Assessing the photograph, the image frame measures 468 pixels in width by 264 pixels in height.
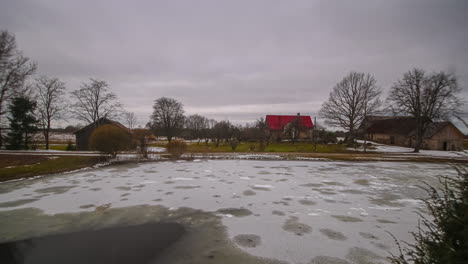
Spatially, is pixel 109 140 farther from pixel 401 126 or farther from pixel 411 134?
pixel 401 126

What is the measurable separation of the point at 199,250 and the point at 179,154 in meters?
16.7

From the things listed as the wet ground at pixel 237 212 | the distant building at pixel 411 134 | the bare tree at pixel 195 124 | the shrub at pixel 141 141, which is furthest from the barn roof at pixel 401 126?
the bare tree at pixel 195 124

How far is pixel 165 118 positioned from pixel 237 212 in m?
43.8

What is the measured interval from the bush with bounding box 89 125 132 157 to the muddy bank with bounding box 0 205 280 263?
11654 mm

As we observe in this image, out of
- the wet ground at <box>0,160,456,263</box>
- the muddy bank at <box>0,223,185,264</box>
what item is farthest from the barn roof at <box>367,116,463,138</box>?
the muddy bank at <box>0,223,185,264</box>

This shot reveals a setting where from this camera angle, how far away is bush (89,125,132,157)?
18.0m

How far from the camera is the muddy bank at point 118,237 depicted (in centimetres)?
450

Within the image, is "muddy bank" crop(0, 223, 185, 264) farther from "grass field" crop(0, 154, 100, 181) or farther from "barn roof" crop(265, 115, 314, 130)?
"barn roof" crop(265, 115, 314, 130)

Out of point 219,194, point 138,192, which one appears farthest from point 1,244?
point 219,194

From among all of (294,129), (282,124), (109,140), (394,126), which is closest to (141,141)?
(109,140)

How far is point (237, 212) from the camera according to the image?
705 cm

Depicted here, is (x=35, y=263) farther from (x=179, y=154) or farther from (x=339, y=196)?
(x=179, y=154)

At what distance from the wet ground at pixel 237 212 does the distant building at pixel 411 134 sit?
1134 inches

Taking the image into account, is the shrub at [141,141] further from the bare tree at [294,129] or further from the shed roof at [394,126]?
the shed roof at [394,126]
